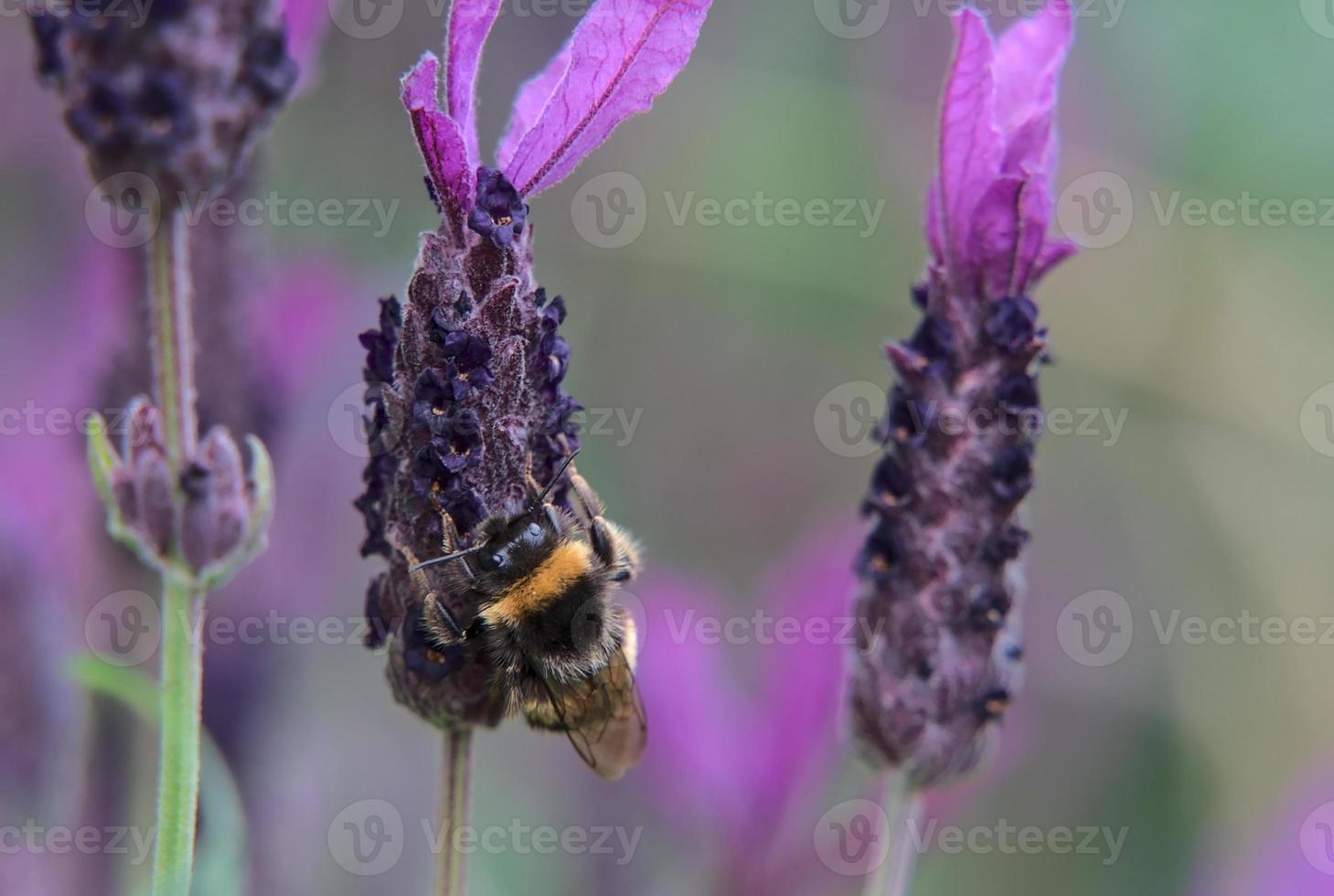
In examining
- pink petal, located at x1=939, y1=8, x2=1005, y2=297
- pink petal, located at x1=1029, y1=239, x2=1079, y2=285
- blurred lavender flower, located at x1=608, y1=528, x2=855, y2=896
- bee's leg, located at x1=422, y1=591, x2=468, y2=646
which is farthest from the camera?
blurred lavender flower, located at x1=608, y1=528, x2=855, y2=896

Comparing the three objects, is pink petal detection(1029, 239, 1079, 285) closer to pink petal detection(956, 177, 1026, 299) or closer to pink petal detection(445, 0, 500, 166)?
pink petal detection(956, 177, 1026, 299)

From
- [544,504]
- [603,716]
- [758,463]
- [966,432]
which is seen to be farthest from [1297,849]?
[758,463]

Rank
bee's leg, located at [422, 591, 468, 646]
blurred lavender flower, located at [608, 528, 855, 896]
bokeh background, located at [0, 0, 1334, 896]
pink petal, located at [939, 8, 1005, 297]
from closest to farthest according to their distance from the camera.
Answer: bee's leg, located at [422, 591, 468, 646], pink petal, located at [939, 8, 1005, 297], bokeh background, located at [0, 0, 1334, 896], blurred lavender flower, located at [608, 528, 855, 896]

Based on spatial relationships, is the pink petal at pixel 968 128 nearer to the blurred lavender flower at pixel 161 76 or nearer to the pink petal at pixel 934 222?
the pink petal at pixel 934 222

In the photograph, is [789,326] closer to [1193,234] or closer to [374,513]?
[1193,234]

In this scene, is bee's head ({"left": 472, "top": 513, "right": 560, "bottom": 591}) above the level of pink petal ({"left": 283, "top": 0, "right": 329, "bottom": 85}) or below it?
below

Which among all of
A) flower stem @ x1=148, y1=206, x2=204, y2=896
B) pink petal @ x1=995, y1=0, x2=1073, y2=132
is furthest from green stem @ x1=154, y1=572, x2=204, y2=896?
pink petal @ x1=995, y1=0, x2=1073, y2=132

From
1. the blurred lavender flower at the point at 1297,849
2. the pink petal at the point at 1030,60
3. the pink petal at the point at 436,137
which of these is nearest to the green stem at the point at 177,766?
the pink petal at the point at 436,137
